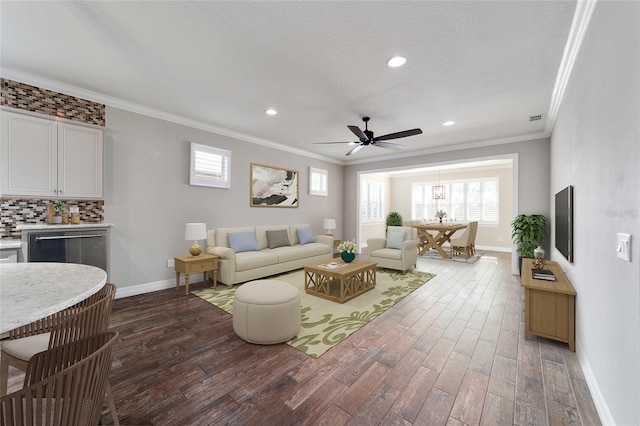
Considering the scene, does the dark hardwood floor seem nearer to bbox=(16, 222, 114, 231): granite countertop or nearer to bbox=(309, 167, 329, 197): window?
bbox=(16, 222, 114, 231): granite countertop

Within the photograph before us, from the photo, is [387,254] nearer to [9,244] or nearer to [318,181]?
[318,181]

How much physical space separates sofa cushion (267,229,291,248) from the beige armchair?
5.71 ft

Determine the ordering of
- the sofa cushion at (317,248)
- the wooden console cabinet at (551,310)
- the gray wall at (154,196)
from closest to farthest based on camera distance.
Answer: the wooden console cabinet at (551,310) → the gray wall at (154,196) → the sofa cushion at (317,248)

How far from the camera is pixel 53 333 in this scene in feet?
4.03

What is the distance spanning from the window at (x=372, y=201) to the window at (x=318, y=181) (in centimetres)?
170

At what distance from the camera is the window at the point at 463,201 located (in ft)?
26.5

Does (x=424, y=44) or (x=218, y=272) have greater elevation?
(x=424, y=44)

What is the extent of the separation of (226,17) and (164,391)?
2826mm

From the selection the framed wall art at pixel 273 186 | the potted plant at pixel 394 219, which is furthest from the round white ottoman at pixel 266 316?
the potted plant at pixel 394 219

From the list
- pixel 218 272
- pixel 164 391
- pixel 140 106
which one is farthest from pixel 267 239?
pixel 164 391

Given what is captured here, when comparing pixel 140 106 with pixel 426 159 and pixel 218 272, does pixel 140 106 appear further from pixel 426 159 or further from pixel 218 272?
pixel 426 159

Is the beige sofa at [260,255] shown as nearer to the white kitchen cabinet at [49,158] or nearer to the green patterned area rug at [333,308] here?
the green patterned area rug at [333,308]

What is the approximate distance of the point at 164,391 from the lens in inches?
70.9

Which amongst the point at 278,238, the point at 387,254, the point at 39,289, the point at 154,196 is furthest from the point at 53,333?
the point at 387,254
